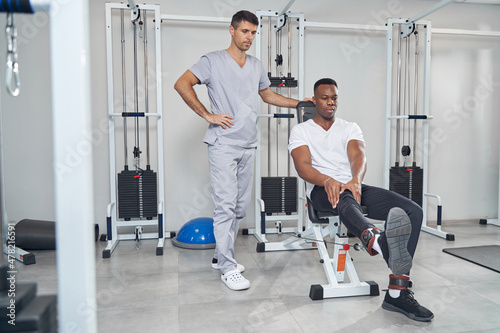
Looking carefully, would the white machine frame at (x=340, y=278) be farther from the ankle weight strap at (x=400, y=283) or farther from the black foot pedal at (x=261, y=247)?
the black foot pedal at (x=261, y=247)

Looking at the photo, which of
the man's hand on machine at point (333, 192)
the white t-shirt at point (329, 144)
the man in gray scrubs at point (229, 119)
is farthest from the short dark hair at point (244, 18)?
the man's hand on machine at point (333, 192)

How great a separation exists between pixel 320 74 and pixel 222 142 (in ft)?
5.87

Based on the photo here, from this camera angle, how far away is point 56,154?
27.0 inches

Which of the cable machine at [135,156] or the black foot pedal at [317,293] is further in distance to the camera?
the cable machine at [135,156]

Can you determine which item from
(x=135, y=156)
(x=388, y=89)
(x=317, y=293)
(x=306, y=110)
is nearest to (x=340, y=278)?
(x=317, y=293)

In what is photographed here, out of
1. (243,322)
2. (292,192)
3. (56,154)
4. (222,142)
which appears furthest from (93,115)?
(56,154)

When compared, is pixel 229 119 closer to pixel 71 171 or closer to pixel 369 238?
pixel 369 238

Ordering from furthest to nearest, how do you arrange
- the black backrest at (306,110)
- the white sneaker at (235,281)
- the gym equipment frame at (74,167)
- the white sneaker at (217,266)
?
the black backrest at (306,110) → the white sneaker at (217,266) → the white sneaker at (235,281) → the gym equipment frame at (74,167)

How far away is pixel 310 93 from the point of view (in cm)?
378

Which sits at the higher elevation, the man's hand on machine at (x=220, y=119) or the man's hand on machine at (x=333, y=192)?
the man's hand on machine at (x=220, y=119)

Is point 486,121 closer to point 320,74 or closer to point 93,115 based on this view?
point 320,74

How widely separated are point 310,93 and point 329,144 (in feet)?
5.00

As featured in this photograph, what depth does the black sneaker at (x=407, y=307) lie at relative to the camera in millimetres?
1786

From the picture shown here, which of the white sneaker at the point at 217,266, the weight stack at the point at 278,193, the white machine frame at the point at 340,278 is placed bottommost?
the white sneaker at the point at 217,266
